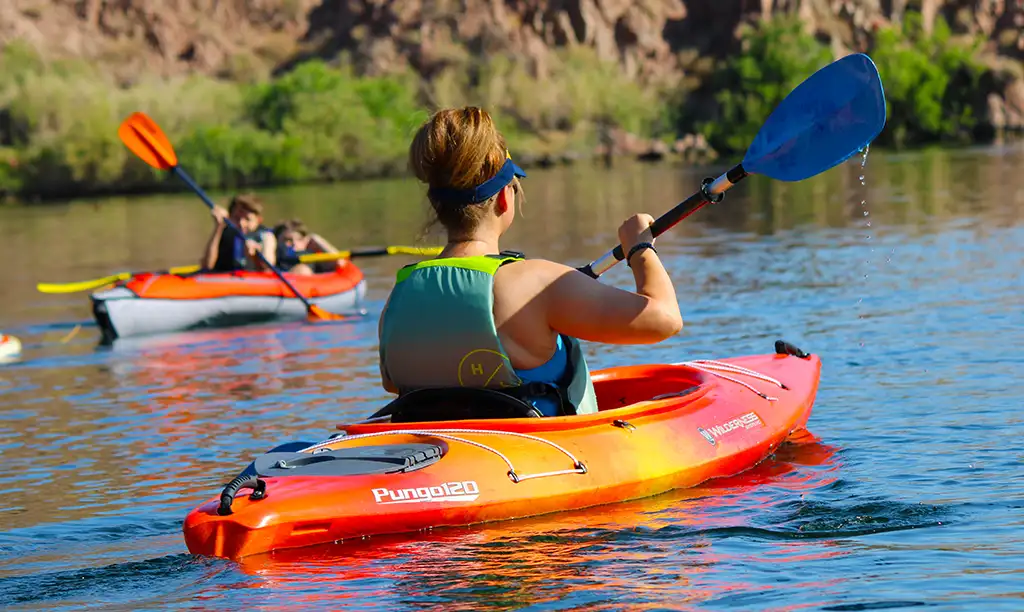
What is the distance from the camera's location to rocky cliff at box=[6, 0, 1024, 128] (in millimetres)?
104000

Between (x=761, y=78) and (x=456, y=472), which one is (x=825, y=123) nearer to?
(x=456, y=472)

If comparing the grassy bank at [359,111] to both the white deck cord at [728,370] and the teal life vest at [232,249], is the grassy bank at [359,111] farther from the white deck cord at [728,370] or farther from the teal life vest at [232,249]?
the white deck cord at [728,370]

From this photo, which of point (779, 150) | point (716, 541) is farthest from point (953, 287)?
point (716, 541)

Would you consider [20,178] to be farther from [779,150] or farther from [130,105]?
[779,150]

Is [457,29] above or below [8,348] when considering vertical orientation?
above

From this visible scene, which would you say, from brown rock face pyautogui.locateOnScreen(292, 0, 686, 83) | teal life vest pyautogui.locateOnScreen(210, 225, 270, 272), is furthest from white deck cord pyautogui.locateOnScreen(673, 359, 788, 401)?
brown rock face pyautogui.locateOnScreen(292, 0, 686, 83)

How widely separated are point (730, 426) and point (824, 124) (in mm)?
1326

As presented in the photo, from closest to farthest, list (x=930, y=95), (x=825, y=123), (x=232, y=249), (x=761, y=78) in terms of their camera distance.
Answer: (x=825, y=123)
(x=232, y=249)
(x=930, y=95)
(x=761, y=78)

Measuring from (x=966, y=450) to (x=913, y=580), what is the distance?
2.08m

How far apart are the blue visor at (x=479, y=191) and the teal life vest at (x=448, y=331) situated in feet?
0.73

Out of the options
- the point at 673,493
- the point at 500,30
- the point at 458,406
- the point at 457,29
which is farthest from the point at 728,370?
the point at 457,29

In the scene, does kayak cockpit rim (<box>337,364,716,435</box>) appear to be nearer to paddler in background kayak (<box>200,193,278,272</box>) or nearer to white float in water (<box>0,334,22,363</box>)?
white float in water (<box>0,334,22,363</box>)

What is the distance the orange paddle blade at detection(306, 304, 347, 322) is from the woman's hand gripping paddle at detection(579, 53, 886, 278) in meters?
7.75

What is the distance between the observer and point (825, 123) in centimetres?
644
